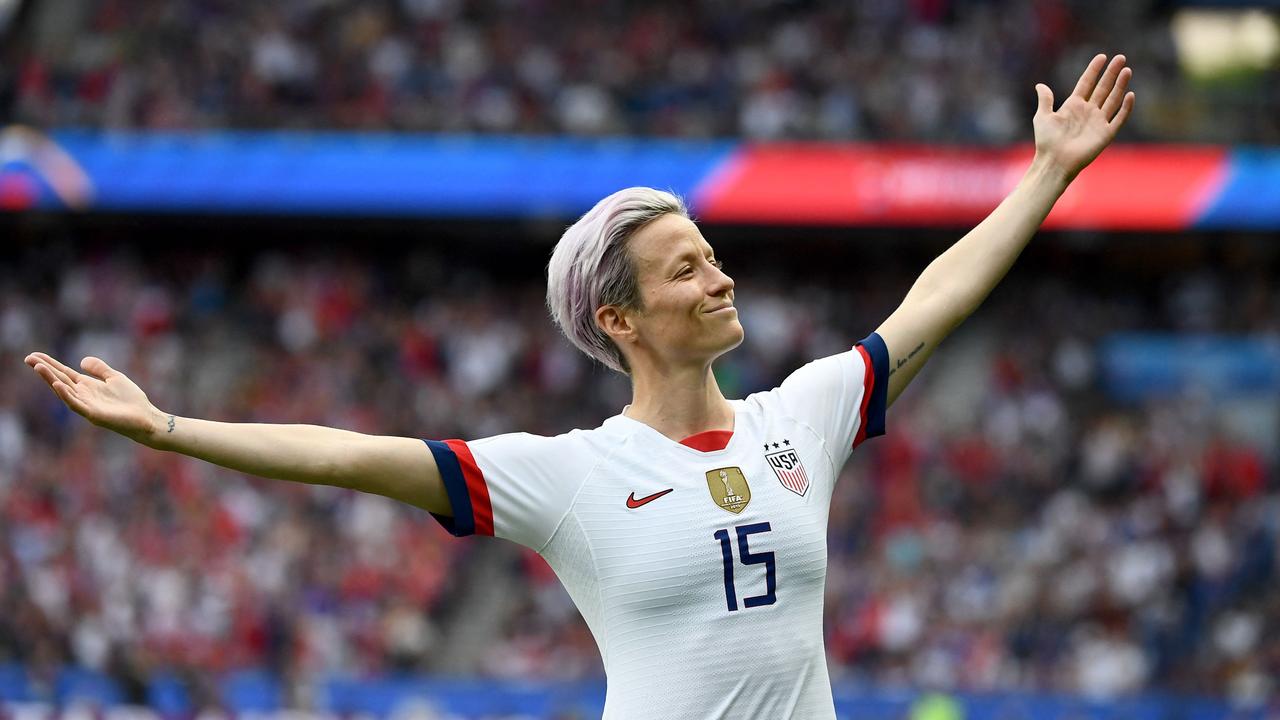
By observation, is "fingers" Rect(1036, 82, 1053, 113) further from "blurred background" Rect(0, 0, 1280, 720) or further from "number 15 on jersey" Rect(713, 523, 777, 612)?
"blurred background" Rect(0, 0, 1280, 720)

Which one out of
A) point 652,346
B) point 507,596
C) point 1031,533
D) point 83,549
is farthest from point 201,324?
point 652,346

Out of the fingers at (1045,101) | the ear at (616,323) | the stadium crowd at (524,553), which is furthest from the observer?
the stadium crowd at (524,553)

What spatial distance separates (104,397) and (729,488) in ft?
3.96

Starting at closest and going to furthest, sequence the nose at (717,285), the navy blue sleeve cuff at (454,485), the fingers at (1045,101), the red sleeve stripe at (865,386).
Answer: the navy blue sleeve cuff at (454,485) < the nose at (717,285) < the red sleeve stripe at (865,386) < the fingers at (1045,101)

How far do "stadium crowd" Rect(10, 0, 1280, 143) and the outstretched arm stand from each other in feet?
47.3

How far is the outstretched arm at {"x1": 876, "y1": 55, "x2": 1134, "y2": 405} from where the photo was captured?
142 inches

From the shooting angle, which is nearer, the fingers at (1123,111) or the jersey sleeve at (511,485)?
the jersey sleeve at (511,485)

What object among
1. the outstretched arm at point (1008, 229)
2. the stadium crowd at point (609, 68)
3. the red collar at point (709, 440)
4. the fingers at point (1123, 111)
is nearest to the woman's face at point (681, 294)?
the red collar at point (709, 440)

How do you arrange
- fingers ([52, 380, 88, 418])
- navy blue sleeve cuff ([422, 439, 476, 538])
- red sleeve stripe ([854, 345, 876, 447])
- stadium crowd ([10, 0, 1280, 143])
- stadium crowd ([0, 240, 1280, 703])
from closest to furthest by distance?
fingers ([52, 380, 88, 418]) → navy blue sleeve cuff ([422, 439, 476, 538]) → red sleeve stripe ([854, 345, 876, 447]) → stadium crowd ([0, 240, 1280, 703]) → stadium crowd ([10, 0, 1280, 143])

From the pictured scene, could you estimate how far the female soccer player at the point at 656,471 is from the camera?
10.1ft

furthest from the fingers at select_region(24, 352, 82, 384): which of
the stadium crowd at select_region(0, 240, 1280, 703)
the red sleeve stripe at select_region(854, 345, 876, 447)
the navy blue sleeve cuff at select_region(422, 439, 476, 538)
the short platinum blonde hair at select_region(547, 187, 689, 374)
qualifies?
the stadium crowd at select_region(0, 240, 1280, 703)

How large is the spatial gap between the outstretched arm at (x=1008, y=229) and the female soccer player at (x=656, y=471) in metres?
0.13

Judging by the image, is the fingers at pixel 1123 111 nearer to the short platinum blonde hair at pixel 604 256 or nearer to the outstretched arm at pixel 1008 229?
the outstretched arm at pixel 1008 229

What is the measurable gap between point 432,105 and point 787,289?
15.3 ft
